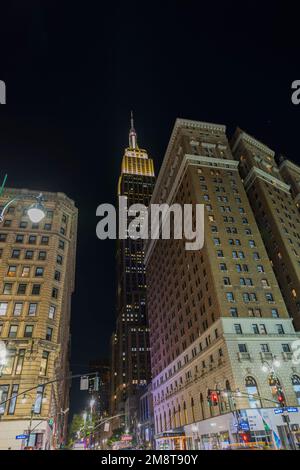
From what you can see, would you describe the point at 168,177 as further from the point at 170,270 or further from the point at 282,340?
the point at 282,340

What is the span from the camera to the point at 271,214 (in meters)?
76.8

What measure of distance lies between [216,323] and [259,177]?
4870 cm

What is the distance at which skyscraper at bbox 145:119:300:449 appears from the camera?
45125 mm

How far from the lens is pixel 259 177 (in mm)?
85625

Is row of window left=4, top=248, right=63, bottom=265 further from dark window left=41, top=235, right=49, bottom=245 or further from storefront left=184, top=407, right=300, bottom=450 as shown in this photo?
storefront left=184, top=407, right=300, bottom=450

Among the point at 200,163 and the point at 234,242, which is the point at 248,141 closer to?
the point at 200,163

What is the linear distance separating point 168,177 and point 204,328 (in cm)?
5379

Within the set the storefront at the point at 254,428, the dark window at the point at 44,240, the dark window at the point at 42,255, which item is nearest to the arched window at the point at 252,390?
the storefront at the point at 254,428

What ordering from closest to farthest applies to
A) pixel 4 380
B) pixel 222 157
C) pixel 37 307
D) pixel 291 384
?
1. pixel 4 380
2. pixel 37 307
3. pixel 291 384
4. pixel 222 157

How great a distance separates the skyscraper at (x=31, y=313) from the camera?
35375 millimetres

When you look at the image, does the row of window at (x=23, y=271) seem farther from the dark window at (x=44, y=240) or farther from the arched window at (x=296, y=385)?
the arched window at (x=296, y=385)

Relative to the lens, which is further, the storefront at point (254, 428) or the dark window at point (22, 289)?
the dark window at point (22, 289)

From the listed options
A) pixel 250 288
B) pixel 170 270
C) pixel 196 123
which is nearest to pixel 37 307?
pixel 250 288
